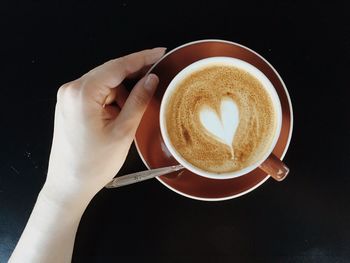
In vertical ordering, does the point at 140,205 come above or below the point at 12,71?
below

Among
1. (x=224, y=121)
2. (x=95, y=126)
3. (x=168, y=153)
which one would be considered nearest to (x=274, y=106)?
(x=224, y=121)

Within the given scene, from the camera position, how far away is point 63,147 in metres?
1.04

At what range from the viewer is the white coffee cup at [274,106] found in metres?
0.95

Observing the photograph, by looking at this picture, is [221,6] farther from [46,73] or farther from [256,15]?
[46,73]

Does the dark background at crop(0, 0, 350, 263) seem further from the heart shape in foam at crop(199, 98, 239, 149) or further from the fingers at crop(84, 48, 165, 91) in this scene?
the heart shape in foam at crop(199, 98, 239, 149)

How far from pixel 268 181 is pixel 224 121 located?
216 mm

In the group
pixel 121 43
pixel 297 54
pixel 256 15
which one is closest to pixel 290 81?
pixel 297 54

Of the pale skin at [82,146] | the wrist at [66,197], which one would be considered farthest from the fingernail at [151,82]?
the wrist at [66,197]

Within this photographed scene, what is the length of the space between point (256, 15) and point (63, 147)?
1.90ft

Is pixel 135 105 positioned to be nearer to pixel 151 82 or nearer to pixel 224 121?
pixel 151 82

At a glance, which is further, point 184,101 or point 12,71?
point 12,71

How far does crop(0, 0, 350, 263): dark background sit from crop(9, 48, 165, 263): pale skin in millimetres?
76

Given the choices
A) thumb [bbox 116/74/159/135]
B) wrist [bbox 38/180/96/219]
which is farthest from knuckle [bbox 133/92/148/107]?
wrist [bbox 38/180/96/219]

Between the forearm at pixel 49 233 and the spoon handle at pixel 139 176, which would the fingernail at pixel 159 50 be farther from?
the forearm at pixel 49 233
